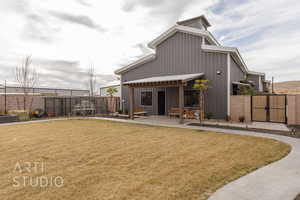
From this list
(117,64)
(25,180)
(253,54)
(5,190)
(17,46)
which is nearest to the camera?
(5,190)

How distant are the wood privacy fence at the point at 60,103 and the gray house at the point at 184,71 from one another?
2629 millimetres

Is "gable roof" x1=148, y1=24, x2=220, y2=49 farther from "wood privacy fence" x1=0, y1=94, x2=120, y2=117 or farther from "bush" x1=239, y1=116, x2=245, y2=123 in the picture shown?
"wood privacy fence" x1=0, y1=94, x2=120, y2=117

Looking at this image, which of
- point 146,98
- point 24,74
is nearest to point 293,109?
point 146,98

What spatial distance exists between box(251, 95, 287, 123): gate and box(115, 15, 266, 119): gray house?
1642 millimetres

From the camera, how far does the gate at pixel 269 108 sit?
9414 mm

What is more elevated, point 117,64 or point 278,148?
point 117,64

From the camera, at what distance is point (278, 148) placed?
495 cm

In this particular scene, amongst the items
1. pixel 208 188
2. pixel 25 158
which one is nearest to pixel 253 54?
pixel 208 188

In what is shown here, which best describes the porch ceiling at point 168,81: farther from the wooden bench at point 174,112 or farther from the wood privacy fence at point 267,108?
the wood privacy fence at point 267,108

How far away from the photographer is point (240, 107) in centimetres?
1038

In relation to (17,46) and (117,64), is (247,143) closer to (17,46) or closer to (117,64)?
(17,46)

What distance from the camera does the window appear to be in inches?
561

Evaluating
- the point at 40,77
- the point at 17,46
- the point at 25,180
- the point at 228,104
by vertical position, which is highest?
the point at 17,46

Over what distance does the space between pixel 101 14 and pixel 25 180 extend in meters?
11.1
